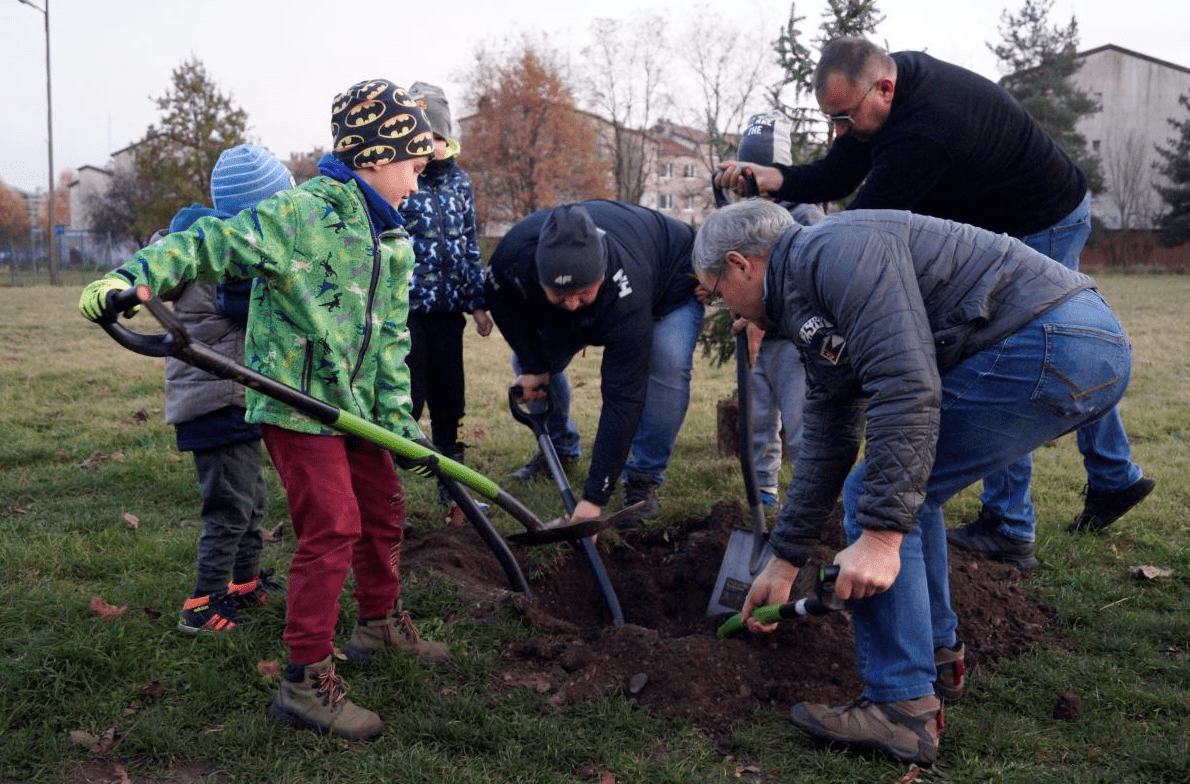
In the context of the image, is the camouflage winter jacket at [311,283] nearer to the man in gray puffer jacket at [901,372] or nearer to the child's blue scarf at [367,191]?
the child's blue scarf at [367,191]

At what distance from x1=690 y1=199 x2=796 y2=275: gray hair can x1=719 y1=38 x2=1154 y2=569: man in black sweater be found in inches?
51.8

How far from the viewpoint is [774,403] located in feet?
16.4

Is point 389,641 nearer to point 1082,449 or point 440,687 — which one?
point 440,687

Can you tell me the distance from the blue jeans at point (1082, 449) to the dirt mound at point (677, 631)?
0.80ft

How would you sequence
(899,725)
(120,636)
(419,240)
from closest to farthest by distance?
(899,725), (120,636), (419,240)

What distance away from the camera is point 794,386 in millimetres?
4805

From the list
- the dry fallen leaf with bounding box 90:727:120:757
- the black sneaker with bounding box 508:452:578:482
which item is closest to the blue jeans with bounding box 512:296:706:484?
the black sneaker with bounding box 508:452:578:482

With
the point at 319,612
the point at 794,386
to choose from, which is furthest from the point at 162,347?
the point at 794,386

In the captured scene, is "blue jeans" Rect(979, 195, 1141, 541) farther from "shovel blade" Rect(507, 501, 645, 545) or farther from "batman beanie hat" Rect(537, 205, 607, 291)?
"batman beanie hat" Rect(537, 205, 607, 291)

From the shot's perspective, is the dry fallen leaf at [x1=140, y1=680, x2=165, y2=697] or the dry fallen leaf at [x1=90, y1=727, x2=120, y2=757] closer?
the dry fallen leaf at [x1=90, y1=727, x2=120, y2=757]

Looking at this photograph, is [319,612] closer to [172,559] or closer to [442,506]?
[172,559]

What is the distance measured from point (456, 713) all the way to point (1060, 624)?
7.56ft

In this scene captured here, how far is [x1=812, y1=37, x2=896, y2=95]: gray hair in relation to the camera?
12.1 feet

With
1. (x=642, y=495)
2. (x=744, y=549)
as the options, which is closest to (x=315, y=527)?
(x=744, y=549)
